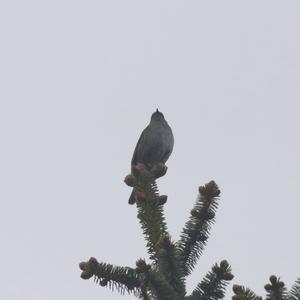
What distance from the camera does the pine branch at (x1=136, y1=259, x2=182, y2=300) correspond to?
3.26m

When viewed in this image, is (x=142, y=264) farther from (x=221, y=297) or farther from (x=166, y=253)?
(x=221, y=297)

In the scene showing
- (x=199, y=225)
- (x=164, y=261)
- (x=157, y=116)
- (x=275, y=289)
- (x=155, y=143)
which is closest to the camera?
(x=275, y=289)

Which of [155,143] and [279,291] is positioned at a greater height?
[155,143]

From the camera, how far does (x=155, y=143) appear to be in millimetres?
10711

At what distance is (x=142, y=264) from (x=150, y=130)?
25.6 feet

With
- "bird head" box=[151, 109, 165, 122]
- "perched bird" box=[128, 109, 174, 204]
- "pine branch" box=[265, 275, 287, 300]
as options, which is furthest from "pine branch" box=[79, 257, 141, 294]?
"bird head" box=[151, 109, 165, 122]

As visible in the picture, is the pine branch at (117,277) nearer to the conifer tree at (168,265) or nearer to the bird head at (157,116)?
the conifer tree at (168,265)

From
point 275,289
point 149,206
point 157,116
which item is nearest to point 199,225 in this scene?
point 149,206

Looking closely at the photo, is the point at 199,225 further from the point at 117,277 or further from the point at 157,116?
the point at 157,116

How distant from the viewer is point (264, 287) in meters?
3.16

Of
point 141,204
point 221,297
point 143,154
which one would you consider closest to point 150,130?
point 143,154

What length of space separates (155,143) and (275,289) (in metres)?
7.66

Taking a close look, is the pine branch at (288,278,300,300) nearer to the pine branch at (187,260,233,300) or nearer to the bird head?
the pine branch at (187,260,233,300)

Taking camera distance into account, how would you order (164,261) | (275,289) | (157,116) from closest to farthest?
(275,289) < (164,261) < (157,116)
